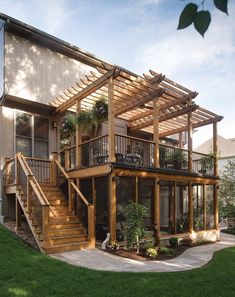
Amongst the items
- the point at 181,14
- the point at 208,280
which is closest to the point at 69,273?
the point at 208,280

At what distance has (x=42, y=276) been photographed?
658 cm

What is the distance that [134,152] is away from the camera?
1275 cm

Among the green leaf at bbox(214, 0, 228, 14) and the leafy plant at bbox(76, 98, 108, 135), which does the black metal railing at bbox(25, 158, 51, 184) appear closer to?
the leafy plant at bbox(76, 98, 108, 135)

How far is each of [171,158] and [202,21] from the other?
12400mm

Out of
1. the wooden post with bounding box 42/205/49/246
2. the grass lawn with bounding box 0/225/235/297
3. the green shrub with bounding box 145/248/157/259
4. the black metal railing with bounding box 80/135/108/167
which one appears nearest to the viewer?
the grass lawn with bounding box 0/225/235/297

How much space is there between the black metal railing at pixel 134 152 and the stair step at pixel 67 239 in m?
2.69

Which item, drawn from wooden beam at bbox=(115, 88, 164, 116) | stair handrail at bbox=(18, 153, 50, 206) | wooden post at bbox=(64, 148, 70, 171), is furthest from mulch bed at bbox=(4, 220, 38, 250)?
wooden beam at bbox=(115, 88, 164, 116)

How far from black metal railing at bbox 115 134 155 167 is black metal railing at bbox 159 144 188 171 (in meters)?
0.49

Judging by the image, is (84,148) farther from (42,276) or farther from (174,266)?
(42,276)

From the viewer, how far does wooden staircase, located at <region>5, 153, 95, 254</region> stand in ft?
30.1

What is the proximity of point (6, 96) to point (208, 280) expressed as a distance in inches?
372

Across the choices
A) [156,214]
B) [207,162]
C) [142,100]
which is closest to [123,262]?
[156,214]

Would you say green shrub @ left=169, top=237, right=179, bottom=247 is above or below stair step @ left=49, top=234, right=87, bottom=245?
below

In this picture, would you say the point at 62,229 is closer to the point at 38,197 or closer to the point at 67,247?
the point at 67,247
